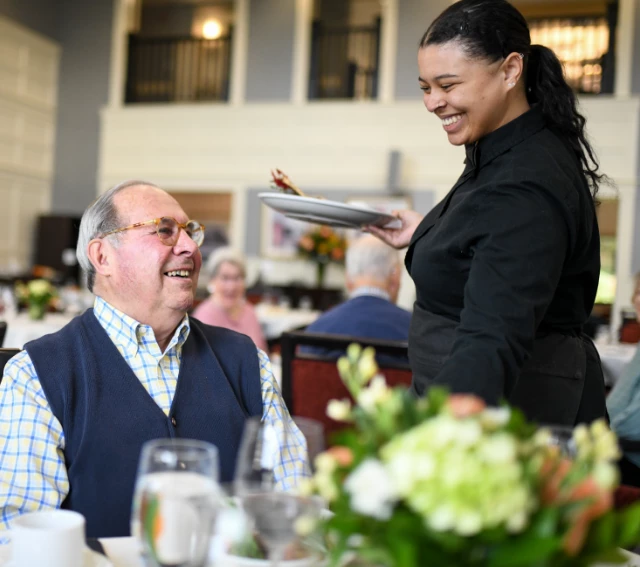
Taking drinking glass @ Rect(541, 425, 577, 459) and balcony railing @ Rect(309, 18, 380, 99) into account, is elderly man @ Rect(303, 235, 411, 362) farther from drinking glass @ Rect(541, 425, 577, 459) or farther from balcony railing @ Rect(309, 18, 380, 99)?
balcony railing @ Rect(309, 18, 380, 99)

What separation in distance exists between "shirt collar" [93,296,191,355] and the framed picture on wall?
874 cm

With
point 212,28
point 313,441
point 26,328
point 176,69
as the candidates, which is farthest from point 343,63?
point 313,441

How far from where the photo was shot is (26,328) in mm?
4699

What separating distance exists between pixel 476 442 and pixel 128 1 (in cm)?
1227

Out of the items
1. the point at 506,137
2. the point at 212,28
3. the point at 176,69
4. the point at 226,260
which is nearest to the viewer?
the point at 506,137

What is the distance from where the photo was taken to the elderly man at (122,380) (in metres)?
1.45

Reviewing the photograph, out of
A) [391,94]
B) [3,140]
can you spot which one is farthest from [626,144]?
[3,140]

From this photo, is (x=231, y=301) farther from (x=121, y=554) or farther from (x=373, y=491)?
(x=373, y=491)

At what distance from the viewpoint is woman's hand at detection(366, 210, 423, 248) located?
2252mm

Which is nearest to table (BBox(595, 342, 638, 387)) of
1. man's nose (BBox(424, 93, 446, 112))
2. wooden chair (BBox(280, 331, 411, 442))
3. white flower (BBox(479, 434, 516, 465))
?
wooden chair (BBox(280, 331, 411, 442))

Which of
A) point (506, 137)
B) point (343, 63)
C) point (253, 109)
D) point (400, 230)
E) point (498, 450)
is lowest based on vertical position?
point (498, 450)

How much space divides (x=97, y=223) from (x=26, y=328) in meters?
3.20

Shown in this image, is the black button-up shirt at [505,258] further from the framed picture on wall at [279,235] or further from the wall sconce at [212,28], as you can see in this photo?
the wall sconce at [212,28]

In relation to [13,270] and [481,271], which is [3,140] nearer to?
[13,270]
